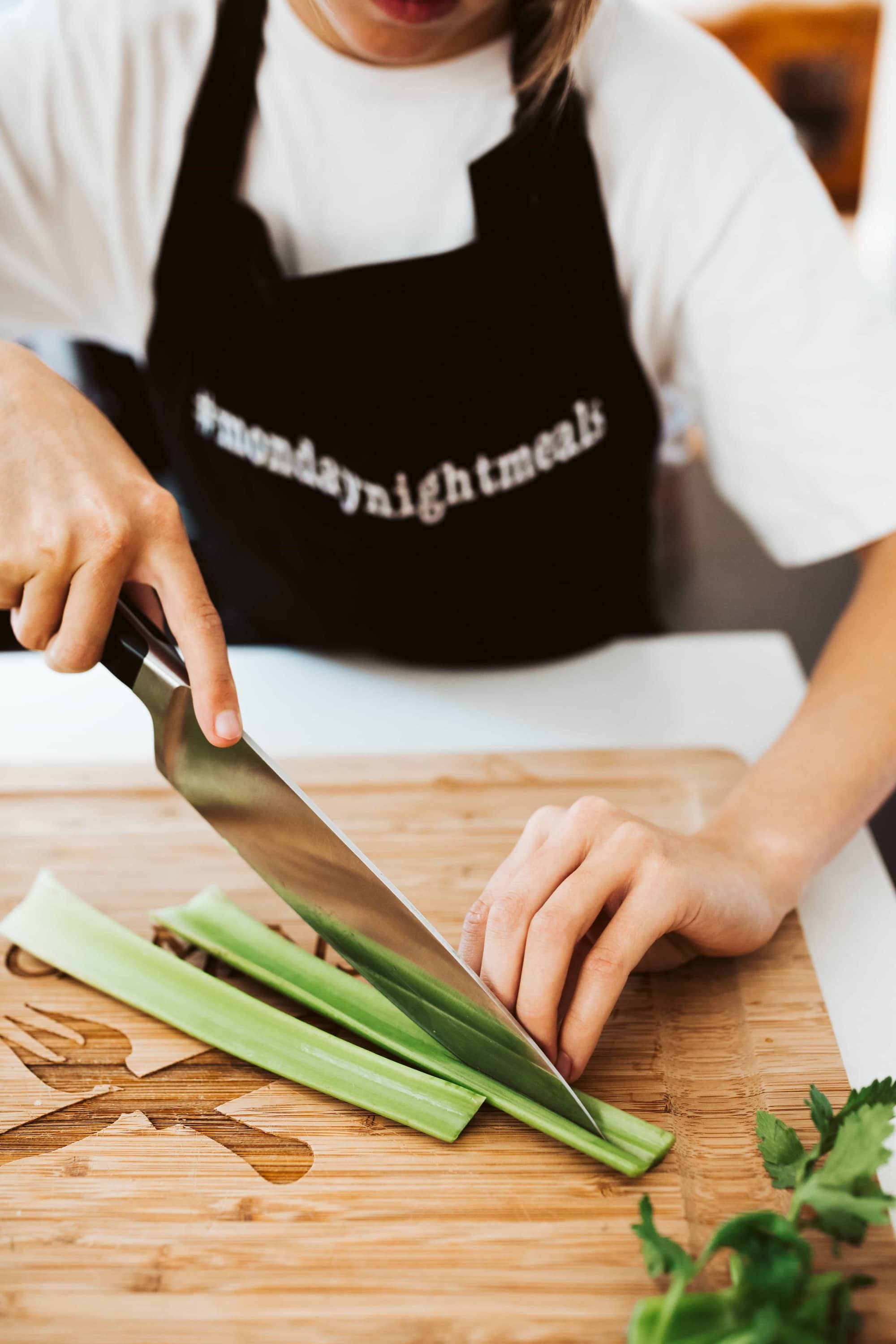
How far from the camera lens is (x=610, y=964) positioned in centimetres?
88

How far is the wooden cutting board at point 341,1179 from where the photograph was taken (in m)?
0.78

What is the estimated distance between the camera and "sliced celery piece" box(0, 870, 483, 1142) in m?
0.91

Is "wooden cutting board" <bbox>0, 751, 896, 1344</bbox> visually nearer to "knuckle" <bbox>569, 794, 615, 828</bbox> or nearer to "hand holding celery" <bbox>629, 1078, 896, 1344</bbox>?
"hand holding celery" <bbox>629, 1078, 896, 1344</bbox>

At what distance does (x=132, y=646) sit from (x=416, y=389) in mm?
463

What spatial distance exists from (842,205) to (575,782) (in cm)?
454

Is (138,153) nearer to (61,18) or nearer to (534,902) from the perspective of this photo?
(61,18)

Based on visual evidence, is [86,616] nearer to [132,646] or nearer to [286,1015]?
[132,646]

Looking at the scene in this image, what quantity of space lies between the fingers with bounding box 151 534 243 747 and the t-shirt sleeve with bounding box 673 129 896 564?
2.09 feet

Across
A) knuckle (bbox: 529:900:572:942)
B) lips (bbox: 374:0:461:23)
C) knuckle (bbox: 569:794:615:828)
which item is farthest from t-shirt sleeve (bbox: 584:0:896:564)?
knuckle (bbox: 529:900:572:942)

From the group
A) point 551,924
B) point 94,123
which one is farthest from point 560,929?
point 94,123

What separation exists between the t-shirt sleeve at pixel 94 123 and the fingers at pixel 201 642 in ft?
1.91

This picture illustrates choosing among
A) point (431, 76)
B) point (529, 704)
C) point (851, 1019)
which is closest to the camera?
point (851, 1019)

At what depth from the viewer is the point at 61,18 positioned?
3.95 feet

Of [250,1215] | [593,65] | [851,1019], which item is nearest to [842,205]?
[593,65]
